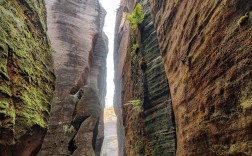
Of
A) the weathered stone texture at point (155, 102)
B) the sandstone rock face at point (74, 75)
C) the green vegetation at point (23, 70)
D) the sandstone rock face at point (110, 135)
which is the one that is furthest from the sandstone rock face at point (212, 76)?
the sandstone rock face at point (110, 135)

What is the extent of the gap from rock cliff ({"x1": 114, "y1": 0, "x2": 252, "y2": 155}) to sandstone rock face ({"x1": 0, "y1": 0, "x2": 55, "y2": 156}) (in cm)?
395

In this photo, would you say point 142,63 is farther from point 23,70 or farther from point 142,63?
point 23,70

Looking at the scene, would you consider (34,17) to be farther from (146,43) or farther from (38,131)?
(146,43)

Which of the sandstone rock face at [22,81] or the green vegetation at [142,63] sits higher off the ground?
the green vegetation at [142,63]

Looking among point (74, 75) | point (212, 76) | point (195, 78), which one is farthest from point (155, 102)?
point (74, 75)

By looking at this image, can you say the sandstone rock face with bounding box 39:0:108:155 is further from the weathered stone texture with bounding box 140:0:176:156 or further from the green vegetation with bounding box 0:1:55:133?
the green vegetation with bounding box 0:1:55:133

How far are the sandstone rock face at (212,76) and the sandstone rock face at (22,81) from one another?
12.9 feet

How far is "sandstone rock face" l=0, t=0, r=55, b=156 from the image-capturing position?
478 cm

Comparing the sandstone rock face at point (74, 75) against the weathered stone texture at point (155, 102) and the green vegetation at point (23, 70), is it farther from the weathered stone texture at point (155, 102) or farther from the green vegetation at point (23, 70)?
the green vegetation at point (23, 70)

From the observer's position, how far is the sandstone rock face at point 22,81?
478 centimetres

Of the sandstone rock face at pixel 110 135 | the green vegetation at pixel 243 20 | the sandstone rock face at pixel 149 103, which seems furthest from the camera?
the sandstone rock face at pixel 110 135

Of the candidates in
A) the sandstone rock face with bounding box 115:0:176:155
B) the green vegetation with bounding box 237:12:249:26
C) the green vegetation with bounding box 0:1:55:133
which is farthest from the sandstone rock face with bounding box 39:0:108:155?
the green vegetation with bounding box 237:12:249:26

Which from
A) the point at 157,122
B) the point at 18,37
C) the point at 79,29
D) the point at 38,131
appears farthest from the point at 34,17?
the point at 79,29

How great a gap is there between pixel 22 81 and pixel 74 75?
10.6 m
